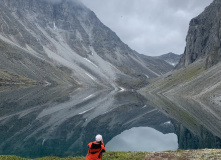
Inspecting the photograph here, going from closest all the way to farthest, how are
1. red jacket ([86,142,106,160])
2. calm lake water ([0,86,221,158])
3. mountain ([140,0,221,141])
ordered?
red jacket ([86,142,106,160])
calm lake water ([0,86,221,158])
mountain ([140,0,221,141])

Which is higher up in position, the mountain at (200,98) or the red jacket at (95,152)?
the mountain at (200,98)

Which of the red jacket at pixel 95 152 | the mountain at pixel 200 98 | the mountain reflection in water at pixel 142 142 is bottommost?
the red jacket at pixel 95 152

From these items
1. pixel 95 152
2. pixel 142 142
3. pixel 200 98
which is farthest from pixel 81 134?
pixel 200 98

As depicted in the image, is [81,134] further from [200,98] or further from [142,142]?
[200,98]

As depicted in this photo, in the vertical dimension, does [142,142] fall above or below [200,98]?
below

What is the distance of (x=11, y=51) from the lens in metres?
164

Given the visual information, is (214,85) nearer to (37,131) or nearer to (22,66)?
(37,131)

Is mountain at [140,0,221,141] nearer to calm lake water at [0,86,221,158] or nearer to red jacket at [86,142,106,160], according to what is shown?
calm lake water at [0,86,221,158]

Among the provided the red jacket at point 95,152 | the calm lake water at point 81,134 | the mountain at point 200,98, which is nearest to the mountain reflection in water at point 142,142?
the calm lake water at point 81,134

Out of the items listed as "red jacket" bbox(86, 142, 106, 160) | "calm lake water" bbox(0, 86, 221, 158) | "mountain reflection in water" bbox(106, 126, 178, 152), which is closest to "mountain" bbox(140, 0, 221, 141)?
"calm lake water" bbox(0, 86, 221, 158)

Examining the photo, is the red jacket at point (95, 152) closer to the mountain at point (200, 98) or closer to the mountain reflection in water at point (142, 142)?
the mountain reflection in water at point (142, 142)

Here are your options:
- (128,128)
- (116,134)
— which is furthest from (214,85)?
(116,134)

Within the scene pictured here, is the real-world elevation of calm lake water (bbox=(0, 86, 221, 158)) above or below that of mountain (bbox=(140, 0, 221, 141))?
below

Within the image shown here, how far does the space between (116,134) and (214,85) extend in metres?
70.6
